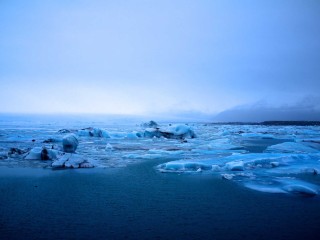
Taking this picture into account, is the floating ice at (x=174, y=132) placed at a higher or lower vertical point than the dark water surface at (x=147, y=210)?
higher

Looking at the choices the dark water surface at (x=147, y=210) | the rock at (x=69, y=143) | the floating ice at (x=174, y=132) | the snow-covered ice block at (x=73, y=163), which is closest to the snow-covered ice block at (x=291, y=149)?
the dark water surface at (x=147, y=210)

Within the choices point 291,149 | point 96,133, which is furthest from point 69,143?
point 96,133

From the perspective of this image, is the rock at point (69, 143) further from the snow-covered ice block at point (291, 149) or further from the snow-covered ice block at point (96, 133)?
the snow-covered ice block at point (96, 133)

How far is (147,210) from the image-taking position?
452 centimetres

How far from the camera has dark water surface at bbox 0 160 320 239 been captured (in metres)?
3.63

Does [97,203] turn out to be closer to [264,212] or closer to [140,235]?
[140,235]

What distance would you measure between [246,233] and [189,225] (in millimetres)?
812

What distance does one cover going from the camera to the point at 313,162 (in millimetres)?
9258

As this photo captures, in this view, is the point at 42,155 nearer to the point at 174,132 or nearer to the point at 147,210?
the point at 147,210

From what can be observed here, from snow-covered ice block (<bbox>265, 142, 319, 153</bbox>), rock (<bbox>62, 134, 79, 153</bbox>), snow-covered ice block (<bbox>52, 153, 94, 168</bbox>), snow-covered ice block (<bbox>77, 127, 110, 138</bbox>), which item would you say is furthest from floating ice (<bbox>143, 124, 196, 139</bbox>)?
snow-covered ice block (<bbox>52, 153, 94, 168</bbox>)

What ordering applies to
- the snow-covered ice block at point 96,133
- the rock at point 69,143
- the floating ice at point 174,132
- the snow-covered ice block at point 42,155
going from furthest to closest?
the floating ice at point 174,132 → the snow-covered ice block at point 96,133 → the rock at point 69,143 → the snow-covered ice block at point 42,155

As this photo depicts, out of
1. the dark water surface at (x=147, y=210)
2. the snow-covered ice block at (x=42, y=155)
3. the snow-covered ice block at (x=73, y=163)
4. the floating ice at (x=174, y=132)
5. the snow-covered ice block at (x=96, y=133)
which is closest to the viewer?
the dark water surface at (x=147, y=210)

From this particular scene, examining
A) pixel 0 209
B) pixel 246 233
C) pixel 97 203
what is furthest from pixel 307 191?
pixel 0 209

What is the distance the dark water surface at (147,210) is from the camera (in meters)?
3.63
